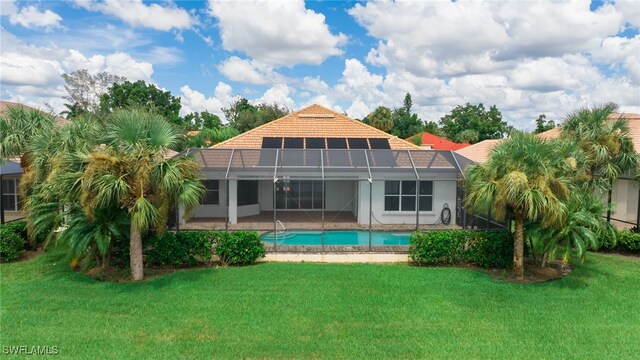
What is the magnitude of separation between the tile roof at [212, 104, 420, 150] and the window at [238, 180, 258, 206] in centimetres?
509

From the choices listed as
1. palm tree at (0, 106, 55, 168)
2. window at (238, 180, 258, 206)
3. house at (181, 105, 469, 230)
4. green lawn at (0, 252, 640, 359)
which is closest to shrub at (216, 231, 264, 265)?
green lawn at (0, 252, 640, 359)

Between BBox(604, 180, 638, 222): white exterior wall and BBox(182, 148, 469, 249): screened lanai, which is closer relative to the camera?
BBox(182, 148, 469, 249): screened lanai

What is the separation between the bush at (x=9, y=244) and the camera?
1189cm

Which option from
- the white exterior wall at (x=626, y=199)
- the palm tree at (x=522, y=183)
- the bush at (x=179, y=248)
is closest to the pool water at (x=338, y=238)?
the bush at (x=179, y=248)

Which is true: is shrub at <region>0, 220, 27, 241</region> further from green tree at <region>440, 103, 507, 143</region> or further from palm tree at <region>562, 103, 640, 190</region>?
green tree at <region>440, 103, 507, 143</region>

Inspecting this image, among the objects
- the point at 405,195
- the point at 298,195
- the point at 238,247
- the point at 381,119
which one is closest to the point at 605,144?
the point at 405,195

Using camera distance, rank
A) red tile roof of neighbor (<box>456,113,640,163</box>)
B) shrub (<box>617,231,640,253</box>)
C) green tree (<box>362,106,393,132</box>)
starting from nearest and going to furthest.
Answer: red tile roof of neighbor (<box>456,113,640,163</box>) → shrub (<box>617,231,640,253</box>) → green tree (<box>362,106,393,132</box>)

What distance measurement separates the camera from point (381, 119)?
165 ft

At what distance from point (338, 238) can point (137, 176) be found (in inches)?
336

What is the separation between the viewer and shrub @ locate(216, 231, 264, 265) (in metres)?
11.7

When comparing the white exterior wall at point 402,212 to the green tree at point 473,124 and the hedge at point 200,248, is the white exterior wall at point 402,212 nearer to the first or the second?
the hedge at point 200,248

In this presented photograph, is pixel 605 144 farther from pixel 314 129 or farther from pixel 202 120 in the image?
pixel 202 120

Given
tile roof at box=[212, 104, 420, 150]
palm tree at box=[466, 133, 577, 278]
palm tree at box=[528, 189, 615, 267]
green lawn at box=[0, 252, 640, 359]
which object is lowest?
green lawn at box=[0, 252, 640, 359]

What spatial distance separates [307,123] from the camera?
2734cm
